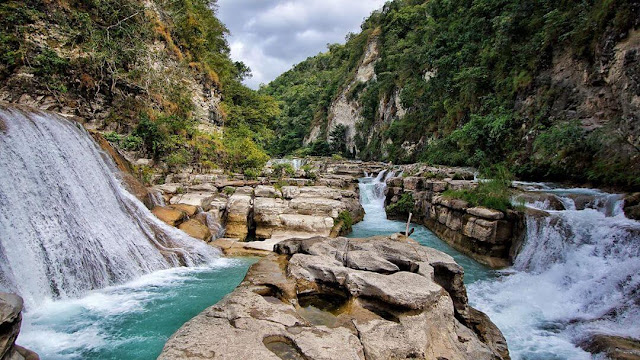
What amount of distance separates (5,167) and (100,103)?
6290 mm

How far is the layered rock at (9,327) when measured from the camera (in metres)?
2.44

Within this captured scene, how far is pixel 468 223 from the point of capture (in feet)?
27.6

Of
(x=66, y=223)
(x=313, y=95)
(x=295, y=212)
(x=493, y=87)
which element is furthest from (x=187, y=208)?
(x=313, y=95)

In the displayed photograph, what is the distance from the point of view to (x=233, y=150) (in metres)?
14.9

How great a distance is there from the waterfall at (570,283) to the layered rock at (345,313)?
1.54m

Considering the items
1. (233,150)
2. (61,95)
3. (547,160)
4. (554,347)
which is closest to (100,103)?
(61,95)

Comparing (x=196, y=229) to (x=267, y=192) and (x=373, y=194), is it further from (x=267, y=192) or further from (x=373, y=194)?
(x=373, y=194)

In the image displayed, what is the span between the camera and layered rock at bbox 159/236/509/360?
2.54 metres

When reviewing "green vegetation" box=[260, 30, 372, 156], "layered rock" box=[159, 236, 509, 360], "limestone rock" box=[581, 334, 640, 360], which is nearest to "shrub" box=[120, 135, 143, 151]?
"layered rock" box=[159, 236, 509, 360]

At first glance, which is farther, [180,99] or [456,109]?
[456,109]

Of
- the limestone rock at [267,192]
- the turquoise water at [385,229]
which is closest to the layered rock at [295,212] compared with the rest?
the limestone rock at [267,192]

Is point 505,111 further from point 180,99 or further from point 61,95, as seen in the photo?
point 61,95

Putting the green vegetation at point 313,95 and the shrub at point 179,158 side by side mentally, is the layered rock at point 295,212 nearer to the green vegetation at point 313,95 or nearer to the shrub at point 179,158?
the shrub at point 179,158

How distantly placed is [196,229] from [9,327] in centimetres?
570
